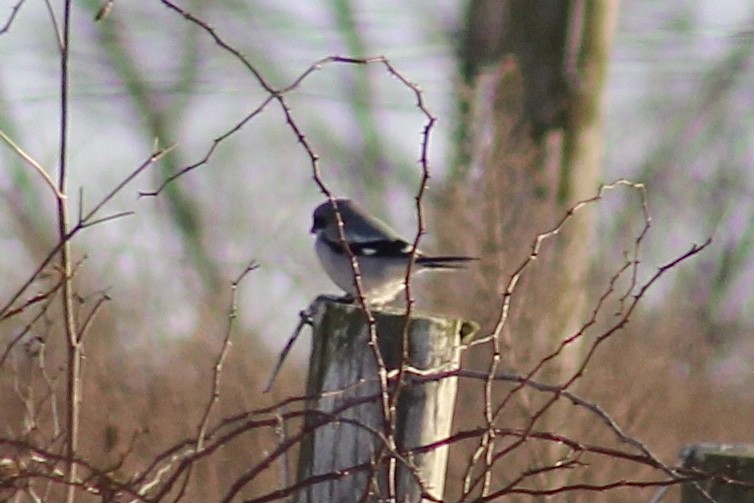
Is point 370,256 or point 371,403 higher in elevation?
point 370,256

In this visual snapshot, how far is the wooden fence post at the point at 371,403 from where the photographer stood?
3.24 metres

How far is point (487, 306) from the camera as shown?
26.8ft

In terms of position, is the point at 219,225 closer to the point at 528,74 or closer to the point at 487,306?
the point at 528,74

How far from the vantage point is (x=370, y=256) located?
23.3ft

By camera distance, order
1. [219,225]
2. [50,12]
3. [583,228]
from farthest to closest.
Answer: [219,225]
[583,228]
[50,12]

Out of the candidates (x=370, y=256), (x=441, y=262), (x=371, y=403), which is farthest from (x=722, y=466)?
(x=441, y=262)

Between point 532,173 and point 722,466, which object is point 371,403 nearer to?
point 722,466

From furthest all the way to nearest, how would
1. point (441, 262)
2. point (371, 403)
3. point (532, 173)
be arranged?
point (532, 173)
point (441, 262)
point (371, 403)

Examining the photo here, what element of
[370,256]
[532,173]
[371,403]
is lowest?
[371,403]

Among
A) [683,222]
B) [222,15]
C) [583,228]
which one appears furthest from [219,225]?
[583,228]

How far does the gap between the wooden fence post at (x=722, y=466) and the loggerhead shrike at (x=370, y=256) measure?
3.28 metres

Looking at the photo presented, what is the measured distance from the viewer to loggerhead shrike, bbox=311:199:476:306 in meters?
6.90

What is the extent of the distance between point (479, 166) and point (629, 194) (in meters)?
4.40

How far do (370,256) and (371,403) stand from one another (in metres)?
3.92
